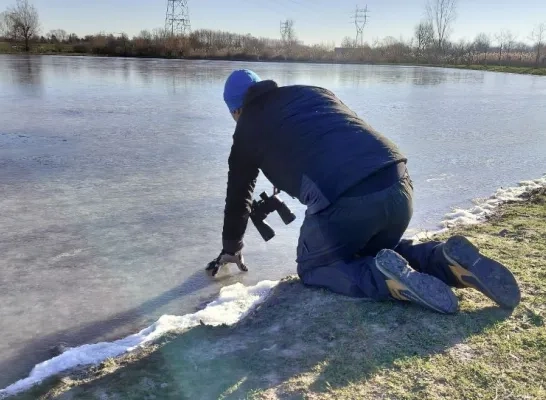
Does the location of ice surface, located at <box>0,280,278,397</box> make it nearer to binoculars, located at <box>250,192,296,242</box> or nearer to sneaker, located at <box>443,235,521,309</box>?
binoculars, located at <box>250,192,296,242</box>

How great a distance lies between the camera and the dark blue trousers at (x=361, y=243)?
2.33 m

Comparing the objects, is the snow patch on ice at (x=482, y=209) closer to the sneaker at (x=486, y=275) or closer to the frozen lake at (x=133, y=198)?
the frozen lake at (x=133, y=198)

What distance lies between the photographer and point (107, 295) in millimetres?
3213

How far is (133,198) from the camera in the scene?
16.1 feet

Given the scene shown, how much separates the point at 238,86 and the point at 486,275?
1530 millimetres

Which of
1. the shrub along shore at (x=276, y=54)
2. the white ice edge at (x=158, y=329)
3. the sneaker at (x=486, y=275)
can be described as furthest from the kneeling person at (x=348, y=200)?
the shrub along shore at (x=276, y=54)

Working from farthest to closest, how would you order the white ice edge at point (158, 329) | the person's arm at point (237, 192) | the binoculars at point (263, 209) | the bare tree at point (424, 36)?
the bare tree at point (424, 36)
the binoculars at point (263, 209)
the person's arm at point (237, 192)
the white ice edge at point (158, 329)

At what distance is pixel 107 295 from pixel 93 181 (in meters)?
2.49

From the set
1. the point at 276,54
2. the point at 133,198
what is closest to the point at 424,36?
→ the point at 276,54

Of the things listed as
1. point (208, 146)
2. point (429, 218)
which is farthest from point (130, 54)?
point (429, 218)

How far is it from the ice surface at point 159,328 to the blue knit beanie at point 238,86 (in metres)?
1.10

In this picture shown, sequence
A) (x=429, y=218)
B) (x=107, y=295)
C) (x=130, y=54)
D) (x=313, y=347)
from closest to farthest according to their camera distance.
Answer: (x=313, y=347) < (x=107, y=295) < (x=429, y=218) < (x=130, y=54)

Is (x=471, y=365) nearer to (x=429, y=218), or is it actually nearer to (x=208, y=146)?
(x=429, y=218)

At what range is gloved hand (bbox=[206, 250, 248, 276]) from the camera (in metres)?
3.13
